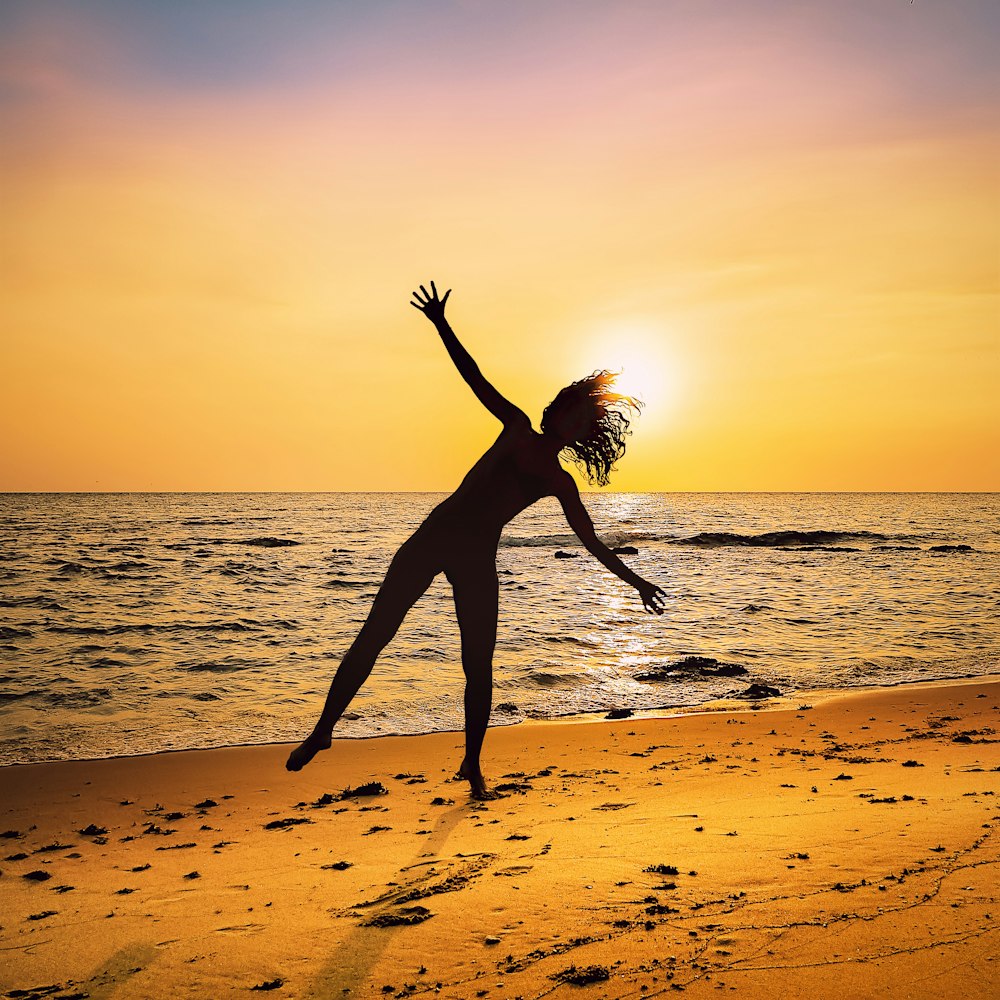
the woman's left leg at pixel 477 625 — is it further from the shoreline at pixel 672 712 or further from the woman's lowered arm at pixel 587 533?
the shoreline at pixel 672 712

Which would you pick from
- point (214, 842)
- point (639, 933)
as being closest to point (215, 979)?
point (639, 933)

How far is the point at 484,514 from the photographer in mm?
5125

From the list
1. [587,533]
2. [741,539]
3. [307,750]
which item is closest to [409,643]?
[307,750]

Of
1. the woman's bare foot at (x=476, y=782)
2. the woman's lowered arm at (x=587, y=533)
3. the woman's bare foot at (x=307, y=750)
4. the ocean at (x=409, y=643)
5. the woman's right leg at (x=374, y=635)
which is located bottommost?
the ocean at (x=409, y=643)

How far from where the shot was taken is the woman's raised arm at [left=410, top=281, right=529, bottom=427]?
496 centimetres

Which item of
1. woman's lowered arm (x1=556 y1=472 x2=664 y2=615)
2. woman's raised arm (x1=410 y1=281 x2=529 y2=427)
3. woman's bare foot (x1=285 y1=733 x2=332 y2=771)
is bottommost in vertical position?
woman's bare foot (x1=285 y1=733 x2=332 y2=771)

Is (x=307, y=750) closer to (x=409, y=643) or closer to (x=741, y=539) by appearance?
(x=409, y=643)

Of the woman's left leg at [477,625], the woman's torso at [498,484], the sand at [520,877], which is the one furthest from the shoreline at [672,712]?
the woman's torso at [498,484]

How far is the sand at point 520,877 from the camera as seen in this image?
305 centimetres

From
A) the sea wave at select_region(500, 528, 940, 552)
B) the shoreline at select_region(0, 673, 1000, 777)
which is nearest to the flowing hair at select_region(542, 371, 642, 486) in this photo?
the shoreline at select_region(0, 673, 1000, 777)

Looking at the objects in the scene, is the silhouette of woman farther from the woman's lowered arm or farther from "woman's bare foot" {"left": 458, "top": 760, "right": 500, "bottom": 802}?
"woman's bare foot" {"left": 458, "top": 760, "right": 500, "bottom": 802}

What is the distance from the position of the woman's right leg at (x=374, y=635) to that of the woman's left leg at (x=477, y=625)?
241 millimetres

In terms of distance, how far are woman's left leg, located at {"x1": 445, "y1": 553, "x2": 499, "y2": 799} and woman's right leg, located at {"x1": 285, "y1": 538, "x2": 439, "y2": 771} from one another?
241 millimetres

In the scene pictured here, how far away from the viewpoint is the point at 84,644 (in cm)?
1404
